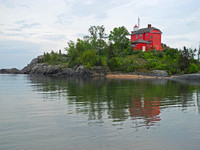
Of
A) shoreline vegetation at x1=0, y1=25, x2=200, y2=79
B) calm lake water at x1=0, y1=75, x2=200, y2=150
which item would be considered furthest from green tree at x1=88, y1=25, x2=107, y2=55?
calm lake water at x1=0, y1=75, x2=200, y2=150

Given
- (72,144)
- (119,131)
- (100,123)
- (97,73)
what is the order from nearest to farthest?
(72,144), (119,131), (100,123), (97,73)

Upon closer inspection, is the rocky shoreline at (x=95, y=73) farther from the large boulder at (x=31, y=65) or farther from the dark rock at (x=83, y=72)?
the large boulder at (x=31, y=65)

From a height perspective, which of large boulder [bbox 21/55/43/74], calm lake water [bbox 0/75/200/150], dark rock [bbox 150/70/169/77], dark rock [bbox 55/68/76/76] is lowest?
calm lake water [bbox 0/75/200/150]

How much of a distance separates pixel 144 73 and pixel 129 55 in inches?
753

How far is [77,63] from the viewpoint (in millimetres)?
91375

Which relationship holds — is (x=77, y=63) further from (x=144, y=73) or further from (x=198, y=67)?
(x=198, y=67)

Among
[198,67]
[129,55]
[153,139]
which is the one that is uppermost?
[129,55]

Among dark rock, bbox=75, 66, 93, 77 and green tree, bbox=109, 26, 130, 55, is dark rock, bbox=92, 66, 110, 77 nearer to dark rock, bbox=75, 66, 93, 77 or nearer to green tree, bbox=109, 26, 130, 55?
dark rock, bbox=75, 66, 93, 77

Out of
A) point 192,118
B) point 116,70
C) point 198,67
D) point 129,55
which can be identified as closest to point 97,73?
point 116,70

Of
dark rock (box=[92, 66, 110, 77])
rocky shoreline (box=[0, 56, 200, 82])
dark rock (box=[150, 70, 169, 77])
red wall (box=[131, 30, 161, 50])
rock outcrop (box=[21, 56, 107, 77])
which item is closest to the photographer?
rocky shoreline (box=[0, 56, 200, 82])

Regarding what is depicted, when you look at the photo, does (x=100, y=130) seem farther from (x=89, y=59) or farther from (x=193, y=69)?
(x=89, y=59)

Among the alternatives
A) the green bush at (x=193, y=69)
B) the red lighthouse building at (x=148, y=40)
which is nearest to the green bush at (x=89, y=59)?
the red lighthouse building at (x=148, y=40)

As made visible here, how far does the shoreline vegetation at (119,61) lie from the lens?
7600cm

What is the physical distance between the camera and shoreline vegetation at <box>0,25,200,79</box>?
2992 inches
